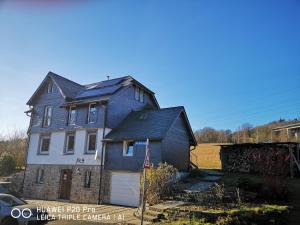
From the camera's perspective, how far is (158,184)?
16438 mm

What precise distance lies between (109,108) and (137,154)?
5.05 metres

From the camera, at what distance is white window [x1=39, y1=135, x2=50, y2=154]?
85.3 feet

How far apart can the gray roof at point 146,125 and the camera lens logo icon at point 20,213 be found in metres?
9.26

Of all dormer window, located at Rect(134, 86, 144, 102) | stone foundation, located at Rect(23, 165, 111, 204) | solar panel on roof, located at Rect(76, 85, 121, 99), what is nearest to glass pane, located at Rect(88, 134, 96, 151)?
stone foundation, located at Rect(23, 165, 111, 204)

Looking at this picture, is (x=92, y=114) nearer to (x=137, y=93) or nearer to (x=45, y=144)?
(x=137, y=93)

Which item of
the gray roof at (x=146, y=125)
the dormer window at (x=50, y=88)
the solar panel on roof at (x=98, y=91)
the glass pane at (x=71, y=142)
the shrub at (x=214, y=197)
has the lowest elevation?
the shrub at (x=214, y=197)

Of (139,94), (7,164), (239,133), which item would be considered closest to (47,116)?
(139,94)

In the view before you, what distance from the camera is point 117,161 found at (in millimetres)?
20812

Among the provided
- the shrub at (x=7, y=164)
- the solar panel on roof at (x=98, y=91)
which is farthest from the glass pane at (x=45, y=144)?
the shrub at (x=7, y=164)

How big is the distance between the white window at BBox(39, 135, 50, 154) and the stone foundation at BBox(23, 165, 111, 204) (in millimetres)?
1455

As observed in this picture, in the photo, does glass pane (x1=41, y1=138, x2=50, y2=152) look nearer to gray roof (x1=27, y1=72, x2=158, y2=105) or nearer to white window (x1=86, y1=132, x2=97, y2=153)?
gray roof (x1=27, y1=72, x2=158, y2=105)

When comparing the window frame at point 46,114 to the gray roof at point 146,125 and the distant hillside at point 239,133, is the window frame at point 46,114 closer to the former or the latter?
the gray roof at point 146,125

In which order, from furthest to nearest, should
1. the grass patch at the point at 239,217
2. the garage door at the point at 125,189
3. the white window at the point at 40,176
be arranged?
the white window at the point at 40,176 → the garage door at the point at 125,189 → the grass patch at the point at 239,217

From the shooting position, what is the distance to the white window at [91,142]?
22656mm
